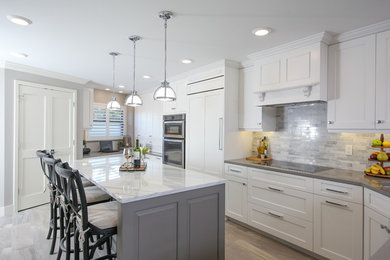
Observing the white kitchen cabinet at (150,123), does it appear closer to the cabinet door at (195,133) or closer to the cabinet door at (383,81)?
the cabinet door at (195,133)

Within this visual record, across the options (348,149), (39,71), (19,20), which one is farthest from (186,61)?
(39,71)

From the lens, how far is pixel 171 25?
7.14 feet

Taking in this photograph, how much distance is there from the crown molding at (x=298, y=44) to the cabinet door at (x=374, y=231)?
5.72 ft

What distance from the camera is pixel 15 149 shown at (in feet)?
11.8

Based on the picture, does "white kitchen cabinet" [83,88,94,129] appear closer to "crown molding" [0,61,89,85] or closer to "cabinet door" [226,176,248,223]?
"crown molding" [0,61,89,85]

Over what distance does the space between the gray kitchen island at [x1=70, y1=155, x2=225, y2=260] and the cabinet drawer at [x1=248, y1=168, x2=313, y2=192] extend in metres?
1.02

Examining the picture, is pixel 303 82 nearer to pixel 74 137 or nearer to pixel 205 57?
pixel 205 57

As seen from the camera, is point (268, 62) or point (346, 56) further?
point (268, 62)

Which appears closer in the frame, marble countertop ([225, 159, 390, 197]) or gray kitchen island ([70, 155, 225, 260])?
gray kitchen island ([70, 155, 225, 260])

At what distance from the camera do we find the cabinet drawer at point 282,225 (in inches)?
96.4

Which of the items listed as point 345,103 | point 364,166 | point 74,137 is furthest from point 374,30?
point 74,137

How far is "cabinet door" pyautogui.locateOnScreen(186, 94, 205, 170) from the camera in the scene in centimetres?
365

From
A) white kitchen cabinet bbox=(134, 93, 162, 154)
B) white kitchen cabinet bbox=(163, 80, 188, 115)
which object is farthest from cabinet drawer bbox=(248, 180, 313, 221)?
white kitchen cabinet bbox=(134, 93, 162, 154)

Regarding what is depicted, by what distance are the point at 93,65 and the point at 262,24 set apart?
8.86 ft
